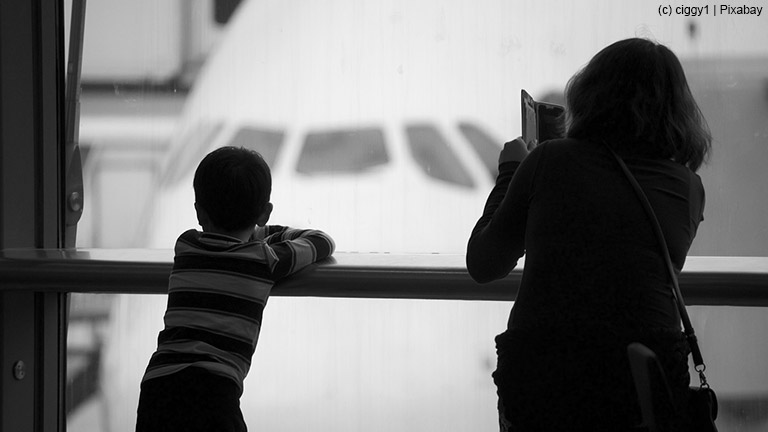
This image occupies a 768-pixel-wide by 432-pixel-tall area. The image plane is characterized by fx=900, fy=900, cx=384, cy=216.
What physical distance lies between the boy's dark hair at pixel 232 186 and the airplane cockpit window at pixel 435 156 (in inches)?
28.6

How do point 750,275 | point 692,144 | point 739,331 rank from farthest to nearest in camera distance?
1. point 739,331
2. point 750,275
3. point 692,144

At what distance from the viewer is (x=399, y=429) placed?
97.6 inches

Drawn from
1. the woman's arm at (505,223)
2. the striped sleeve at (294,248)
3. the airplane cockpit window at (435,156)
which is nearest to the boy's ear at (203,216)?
the striped sleeve at (294,248)

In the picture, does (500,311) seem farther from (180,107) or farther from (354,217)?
(180,107)

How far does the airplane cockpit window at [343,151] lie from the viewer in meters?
2.40

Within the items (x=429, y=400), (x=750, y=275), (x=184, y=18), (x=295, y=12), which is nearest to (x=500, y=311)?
(x=429, y=400)

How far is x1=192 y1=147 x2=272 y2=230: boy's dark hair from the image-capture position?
1.70m

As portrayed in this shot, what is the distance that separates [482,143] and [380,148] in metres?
A: 0.27

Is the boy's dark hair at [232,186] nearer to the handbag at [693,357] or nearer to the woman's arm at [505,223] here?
the woman's arm at [505,223]

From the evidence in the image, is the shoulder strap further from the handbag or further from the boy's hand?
the boy's hand

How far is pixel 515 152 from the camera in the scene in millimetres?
1491

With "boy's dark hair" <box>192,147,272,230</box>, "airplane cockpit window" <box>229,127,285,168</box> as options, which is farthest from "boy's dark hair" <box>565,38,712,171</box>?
"airplane cockpit window" <box>229,127,285,168</box>

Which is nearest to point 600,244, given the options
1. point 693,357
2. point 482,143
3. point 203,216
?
point 693,357

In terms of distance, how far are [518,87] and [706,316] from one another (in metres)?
0.77
